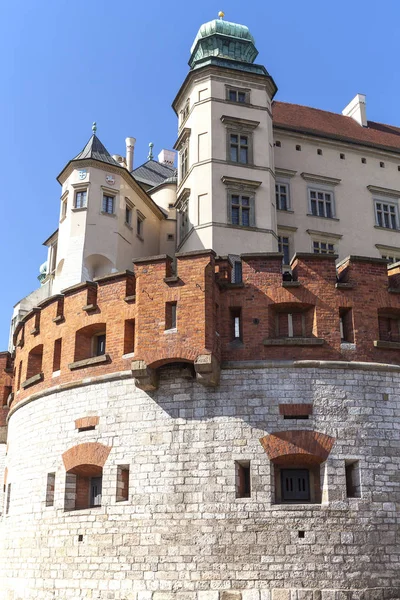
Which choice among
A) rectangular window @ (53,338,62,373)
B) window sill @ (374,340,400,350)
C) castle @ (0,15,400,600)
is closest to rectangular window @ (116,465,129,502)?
castle @ (0,15,400,600)

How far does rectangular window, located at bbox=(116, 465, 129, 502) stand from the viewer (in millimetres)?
16812

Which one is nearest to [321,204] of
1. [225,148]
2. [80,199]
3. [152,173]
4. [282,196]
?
[282,196]

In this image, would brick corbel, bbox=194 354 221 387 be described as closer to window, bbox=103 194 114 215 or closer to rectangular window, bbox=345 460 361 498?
rectangular window, bbox=345 460 361 498

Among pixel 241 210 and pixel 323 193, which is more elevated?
pixel 323 193

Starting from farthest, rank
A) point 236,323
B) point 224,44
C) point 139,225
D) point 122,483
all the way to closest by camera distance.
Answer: point 139,225 → point 224,44 → point 236,323 → point 122,483

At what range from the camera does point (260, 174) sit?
1161 inches

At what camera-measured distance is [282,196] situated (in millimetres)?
31781

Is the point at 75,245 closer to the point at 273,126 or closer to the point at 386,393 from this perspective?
the point at 273,126

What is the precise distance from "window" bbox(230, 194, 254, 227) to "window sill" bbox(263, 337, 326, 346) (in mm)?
11922

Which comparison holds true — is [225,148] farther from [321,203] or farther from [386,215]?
[386,215]

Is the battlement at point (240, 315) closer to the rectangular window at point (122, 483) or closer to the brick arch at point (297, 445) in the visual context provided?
the brick arch at point (297, 445)

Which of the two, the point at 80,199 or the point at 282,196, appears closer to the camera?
the point at 80,199

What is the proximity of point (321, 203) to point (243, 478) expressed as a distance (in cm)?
1893

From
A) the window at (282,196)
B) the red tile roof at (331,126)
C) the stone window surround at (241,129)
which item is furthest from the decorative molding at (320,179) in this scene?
the stone window surround at (241,129)
